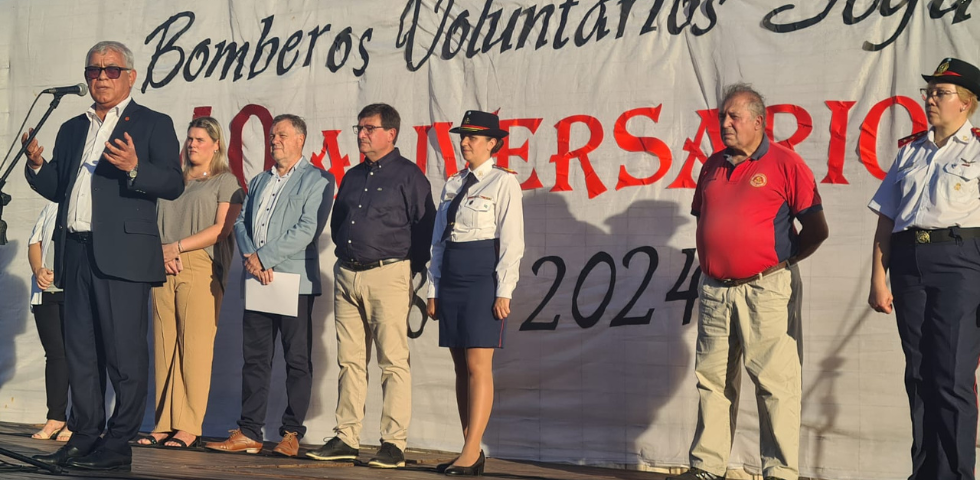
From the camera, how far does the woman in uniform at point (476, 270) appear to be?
14.7ft

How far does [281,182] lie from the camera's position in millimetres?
5258

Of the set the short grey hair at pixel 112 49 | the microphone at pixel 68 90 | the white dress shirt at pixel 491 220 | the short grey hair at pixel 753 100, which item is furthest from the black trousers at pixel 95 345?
the short grey hair at pixel 753 100

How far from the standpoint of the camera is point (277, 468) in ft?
14.7

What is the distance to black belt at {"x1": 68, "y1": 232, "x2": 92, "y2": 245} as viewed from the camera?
13.1 feet

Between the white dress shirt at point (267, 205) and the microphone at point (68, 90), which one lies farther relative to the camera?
the white dress shirt at point (267, 205)

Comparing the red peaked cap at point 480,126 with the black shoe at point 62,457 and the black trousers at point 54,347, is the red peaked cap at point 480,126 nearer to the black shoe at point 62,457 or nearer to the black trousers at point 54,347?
the black shoe at point 62,457

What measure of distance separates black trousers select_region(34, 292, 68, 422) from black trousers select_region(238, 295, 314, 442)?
4.21ft

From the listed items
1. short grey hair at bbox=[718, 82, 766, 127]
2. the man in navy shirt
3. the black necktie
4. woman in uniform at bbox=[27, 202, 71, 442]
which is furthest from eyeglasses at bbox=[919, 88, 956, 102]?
woman in uniform at bbox=[27, 202, 71, 442]

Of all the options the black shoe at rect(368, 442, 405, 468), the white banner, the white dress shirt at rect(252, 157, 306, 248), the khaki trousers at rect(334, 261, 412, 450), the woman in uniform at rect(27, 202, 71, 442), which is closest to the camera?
the white banner

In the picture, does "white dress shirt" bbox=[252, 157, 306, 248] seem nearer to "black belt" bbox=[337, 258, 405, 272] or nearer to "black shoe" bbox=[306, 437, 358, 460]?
"black belt" bbox=[337, 258, 405, 272]

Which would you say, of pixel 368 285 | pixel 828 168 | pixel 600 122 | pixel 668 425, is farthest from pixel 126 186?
pixel 828 168

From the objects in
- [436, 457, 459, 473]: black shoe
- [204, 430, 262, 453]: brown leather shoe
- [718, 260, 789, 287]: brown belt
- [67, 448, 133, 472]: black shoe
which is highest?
[718, 260, 789, 287]: brown belt

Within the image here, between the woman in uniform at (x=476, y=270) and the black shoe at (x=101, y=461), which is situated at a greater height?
the woman in uniform at (x=476, y=270)

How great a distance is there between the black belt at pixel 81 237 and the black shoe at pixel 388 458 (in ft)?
5.00
